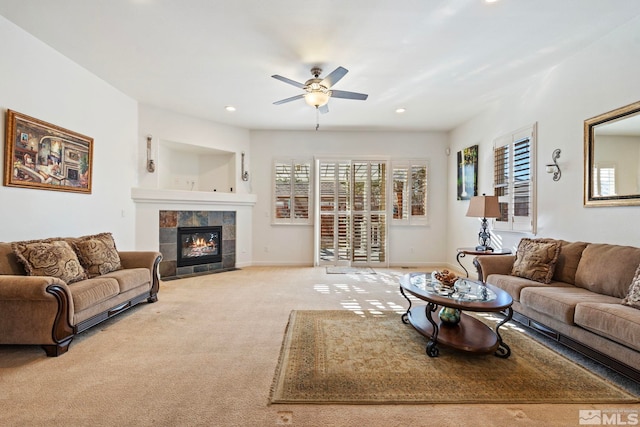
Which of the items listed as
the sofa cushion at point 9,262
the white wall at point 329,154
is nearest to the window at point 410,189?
the white wall at point 329,154

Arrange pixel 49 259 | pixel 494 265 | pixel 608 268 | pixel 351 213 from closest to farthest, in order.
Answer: pixel 608 268, pixel 49 259, pixel 494 265, pixel 351 213

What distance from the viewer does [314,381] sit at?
6.50 ft

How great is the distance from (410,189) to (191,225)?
448cm

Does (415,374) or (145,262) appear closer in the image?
(415,374)

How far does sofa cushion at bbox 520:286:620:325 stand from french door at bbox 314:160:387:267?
3510 mm

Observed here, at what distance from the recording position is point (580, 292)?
2.54 meters

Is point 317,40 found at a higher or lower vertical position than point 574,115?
higher

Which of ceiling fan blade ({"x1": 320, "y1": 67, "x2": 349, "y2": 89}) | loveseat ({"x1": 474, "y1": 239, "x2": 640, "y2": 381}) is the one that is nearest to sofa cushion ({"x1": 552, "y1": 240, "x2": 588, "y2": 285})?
loveseat ({"x1": 474, "y1": 239, "x2": 640, "y2": 381})

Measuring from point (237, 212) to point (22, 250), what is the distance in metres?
3.50

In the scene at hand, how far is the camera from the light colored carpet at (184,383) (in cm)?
164

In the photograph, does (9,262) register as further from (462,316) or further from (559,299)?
(559,299)

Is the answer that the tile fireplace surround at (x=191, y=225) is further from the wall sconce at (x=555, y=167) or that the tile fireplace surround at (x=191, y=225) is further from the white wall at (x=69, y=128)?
the wall sconce at (x=555, y=167)

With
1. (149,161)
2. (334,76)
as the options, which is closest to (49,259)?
(149,161)

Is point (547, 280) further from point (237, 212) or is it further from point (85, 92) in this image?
point (85, 92)
